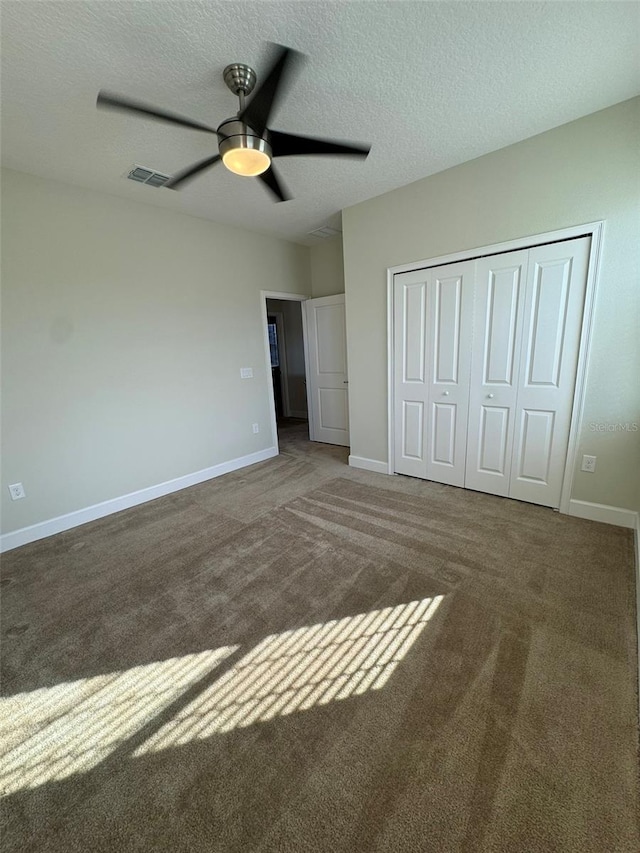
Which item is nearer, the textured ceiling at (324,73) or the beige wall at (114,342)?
the textured ceiling at (324,73)

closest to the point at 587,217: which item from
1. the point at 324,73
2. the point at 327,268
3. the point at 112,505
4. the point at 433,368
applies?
the point at 433,368

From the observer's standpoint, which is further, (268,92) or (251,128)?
(251,128)

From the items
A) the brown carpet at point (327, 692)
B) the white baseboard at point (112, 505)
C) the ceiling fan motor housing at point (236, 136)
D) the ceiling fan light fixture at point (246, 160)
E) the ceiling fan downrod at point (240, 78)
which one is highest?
the ceiling fan downrod at point (240, 78)

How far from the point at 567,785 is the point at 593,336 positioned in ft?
8.21

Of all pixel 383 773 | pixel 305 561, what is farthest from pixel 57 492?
pixel 383 773

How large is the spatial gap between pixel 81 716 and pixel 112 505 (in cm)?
207

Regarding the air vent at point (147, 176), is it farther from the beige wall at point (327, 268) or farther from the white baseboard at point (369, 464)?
the white baseboard at point (369, 464)

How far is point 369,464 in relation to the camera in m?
3.87

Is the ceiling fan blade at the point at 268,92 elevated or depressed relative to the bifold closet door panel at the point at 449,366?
elevated

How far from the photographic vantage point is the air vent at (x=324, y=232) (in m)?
4.04

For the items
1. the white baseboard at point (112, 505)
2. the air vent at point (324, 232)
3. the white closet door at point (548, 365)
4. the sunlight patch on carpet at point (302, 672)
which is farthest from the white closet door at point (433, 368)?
the white baseboard at point (112, 505)

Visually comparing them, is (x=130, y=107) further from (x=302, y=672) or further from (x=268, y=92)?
(x=302, y=672)

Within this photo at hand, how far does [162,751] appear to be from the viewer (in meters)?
1.23

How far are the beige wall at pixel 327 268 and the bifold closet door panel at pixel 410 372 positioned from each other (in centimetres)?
149
